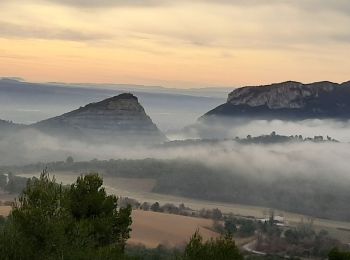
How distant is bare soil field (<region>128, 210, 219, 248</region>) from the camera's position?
394 feet

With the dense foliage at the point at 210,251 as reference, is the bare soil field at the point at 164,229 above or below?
below

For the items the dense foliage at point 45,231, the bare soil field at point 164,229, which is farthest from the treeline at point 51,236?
the bare soil field at point 164,229

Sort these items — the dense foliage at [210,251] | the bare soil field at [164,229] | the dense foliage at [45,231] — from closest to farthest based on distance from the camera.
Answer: the dense foliage at [45,231] → the dense foliage at [210,251] → the bare soil field at [164,229]

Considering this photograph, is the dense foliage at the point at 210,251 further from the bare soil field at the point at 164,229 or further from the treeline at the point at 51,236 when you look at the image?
the bare soil field at the point at 164,229

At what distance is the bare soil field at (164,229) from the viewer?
4727 inches

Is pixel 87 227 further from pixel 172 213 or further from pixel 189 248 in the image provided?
pixel 172 213

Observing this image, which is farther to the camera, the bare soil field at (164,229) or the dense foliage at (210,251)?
the bare soil field at (164,229)

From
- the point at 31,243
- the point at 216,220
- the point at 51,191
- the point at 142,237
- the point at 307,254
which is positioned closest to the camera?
the point at 31,243

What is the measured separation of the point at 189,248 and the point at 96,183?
11089 millimetres

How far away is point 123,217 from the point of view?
40188 mm

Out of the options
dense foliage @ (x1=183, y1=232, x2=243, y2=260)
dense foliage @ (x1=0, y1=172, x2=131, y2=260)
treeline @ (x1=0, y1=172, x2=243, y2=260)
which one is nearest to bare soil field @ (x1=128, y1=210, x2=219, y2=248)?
dense foliage @ (x1=183, y1=232, x2=243, y2=260)

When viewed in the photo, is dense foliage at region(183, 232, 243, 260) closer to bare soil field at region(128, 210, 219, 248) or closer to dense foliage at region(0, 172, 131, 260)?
dense foliage at region(0, 172, 131, 260)

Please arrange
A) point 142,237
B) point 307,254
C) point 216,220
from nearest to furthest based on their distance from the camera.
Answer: point 307,254
point 142,237
point 216,220

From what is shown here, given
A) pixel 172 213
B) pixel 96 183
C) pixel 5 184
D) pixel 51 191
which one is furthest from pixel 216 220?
pixel 51 191
